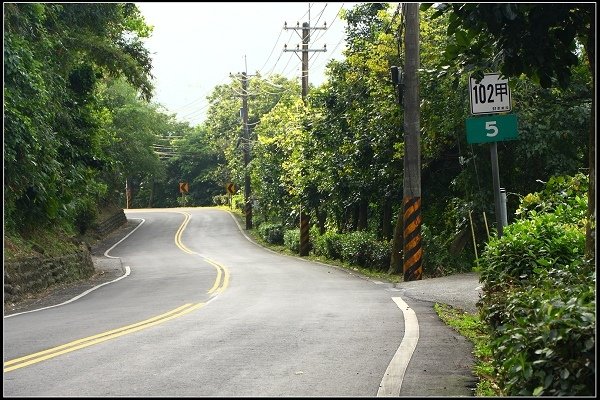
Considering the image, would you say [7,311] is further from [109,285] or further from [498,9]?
[498,9]

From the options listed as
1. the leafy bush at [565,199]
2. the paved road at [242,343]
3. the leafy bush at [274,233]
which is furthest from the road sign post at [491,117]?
the leafy bush at [274,233]

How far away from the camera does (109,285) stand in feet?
80.2

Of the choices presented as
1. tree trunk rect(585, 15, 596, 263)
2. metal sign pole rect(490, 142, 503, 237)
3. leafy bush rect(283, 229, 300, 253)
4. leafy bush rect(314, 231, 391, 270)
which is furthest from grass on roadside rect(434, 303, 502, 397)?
leafy bush rect(283, 229, 300, 253)

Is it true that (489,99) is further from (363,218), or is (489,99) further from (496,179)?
(363,218)

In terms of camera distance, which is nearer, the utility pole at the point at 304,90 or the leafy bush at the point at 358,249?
the leafy bush at the point at 358,249

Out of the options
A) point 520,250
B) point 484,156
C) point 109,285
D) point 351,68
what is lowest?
point 109,285

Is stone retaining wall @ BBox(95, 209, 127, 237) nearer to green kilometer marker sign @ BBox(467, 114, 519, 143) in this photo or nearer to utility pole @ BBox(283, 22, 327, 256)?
utility pole @ BBox(283, 22, 327, 256)

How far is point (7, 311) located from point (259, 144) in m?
34.1

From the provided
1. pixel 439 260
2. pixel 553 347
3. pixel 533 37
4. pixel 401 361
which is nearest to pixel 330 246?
pixel 439 260

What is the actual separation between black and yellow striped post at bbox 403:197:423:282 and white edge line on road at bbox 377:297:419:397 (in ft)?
30.8

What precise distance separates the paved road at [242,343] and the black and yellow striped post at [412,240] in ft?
4.45

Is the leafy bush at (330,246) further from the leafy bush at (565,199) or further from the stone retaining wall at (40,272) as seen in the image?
the leafy bush at (565,199)

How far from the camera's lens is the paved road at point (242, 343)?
25.6ft

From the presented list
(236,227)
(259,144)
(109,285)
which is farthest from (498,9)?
(236,227)
